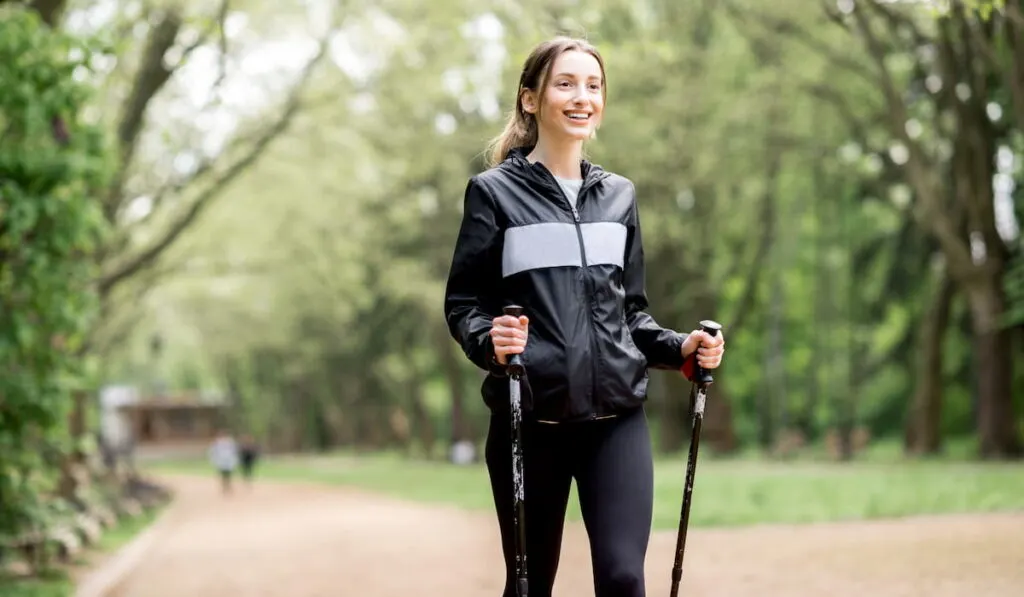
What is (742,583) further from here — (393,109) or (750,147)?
(750,147)

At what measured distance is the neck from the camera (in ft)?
12.4

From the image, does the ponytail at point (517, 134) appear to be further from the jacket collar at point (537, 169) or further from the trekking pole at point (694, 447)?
the trekking pole at point (694, 447)

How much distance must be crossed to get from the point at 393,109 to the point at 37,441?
15.0m

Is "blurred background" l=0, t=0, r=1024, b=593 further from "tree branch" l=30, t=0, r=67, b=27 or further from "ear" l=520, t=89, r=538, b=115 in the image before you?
"ear" l=520, t=89, r=538, b=115

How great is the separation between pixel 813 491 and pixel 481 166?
45.1 ft

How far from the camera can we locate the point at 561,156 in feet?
12.4

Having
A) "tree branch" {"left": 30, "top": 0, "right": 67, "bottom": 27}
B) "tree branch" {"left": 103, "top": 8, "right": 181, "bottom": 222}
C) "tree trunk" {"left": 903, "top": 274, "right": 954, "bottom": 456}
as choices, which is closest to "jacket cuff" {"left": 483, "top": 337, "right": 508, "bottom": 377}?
"tree branch" {"left": 30, "top": 0, "right": 67, "bottom": 27}

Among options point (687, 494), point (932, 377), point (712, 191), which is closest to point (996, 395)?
point (932, 377)

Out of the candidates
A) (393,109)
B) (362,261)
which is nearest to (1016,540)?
(393,109)

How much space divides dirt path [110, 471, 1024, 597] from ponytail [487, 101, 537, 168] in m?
4.86

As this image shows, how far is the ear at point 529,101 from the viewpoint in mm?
3845

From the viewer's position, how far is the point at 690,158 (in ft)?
87.1

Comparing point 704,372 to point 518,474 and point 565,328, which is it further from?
point 518,474

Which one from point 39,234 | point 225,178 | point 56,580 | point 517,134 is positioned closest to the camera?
point 517,134
